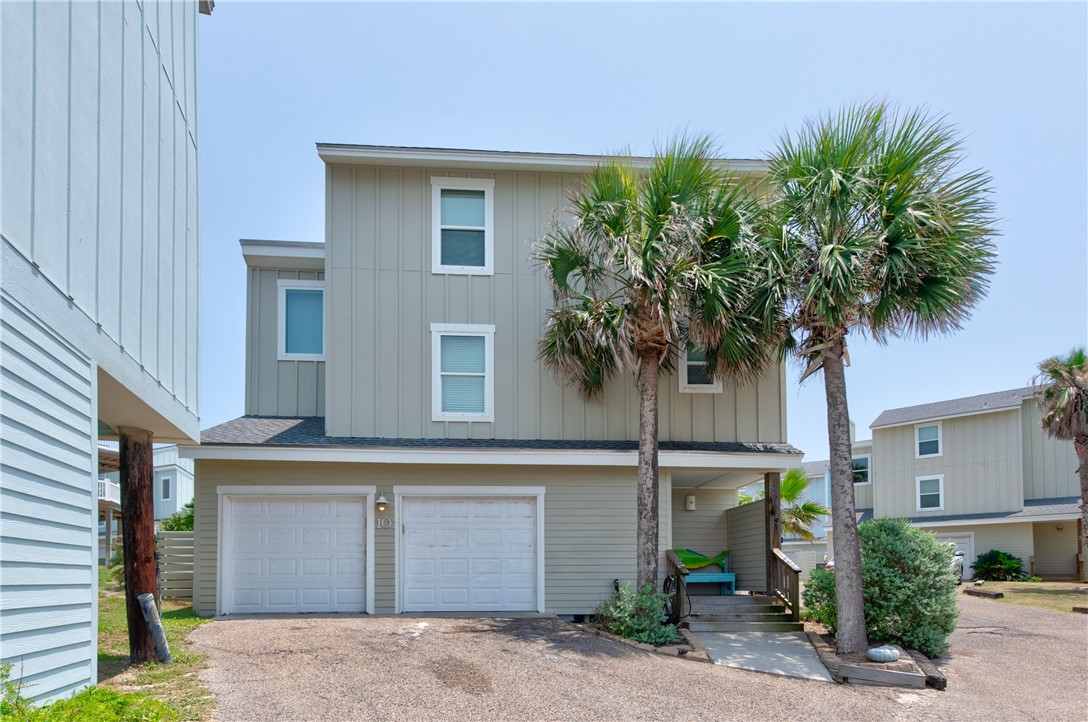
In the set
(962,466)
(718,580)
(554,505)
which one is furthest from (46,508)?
(962,466)

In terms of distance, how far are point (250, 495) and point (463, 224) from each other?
18.3 feet

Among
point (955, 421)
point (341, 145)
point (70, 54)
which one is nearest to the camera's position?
point (70, 54)

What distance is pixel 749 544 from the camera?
16234mm

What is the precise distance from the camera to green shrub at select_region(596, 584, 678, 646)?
12.2 metres

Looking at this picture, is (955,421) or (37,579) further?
(955,421)

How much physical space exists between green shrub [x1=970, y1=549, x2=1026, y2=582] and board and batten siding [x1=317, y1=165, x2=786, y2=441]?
611 inches

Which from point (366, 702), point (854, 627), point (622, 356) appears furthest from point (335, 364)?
point (854, 627)

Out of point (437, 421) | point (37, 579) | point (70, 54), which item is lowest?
point (37, 579)

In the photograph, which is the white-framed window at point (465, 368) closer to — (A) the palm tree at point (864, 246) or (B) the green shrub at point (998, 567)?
(A) the palm tree at point (864, 246)

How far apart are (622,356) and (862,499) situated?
2508 cm

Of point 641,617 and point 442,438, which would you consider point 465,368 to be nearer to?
point 442,438

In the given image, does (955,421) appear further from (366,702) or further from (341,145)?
(366,702)

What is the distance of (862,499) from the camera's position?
3591 cm

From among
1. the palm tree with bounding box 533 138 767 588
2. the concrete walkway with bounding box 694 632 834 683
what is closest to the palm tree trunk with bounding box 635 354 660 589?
the palm tree with bounding box 533 138 767 588
